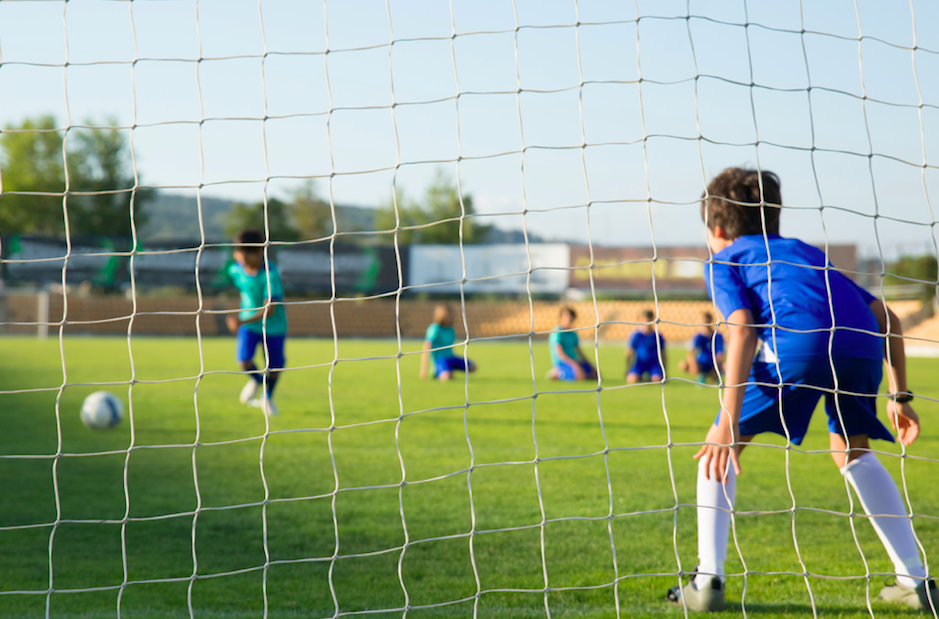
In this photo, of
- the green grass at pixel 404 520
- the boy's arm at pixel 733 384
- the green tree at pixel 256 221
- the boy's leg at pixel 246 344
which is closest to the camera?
the boy's arm at pixel 733 384

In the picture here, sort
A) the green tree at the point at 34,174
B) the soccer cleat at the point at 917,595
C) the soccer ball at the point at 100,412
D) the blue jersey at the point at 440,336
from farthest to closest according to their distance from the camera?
1. the green tree at the point at 34,174
2. the blue jersey at the point at 440,336
3. the soccer ball at the point at 100,412
4. the soccer cleat at the point at 917,595

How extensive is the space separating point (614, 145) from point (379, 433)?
3762 millimetres

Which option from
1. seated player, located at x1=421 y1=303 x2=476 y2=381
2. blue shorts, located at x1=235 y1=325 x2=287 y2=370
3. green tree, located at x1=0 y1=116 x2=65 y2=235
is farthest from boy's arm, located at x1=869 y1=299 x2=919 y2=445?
green tree, located at x1=0 y1=116 x2=65 y2=235

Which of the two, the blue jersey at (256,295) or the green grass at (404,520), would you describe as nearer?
the green grass at (404,520)

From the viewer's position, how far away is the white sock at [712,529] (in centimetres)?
236

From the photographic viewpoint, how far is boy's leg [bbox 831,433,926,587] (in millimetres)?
2367

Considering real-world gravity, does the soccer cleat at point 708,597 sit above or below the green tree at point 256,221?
below

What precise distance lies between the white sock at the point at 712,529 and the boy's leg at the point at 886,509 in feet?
1.35

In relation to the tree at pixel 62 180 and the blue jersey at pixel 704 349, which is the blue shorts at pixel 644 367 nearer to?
the blue jersey at pixel 704 349

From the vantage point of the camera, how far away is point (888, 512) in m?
2.38

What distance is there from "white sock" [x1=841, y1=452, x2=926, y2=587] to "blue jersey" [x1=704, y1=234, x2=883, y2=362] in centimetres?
38

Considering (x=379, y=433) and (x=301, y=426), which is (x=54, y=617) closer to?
(x=379, y=433)

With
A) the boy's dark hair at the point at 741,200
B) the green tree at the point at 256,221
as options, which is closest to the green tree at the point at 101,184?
the green tree at the point at 256,221

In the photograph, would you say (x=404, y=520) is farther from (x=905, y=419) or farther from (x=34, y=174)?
(x=34, y=174)
